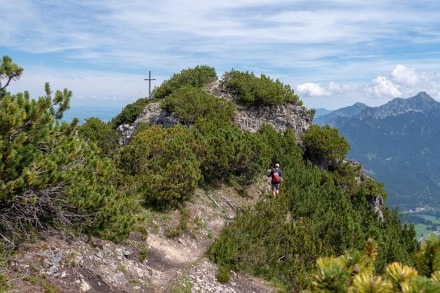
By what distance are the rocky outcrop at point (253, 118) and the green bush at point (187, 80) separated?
2.30 metres

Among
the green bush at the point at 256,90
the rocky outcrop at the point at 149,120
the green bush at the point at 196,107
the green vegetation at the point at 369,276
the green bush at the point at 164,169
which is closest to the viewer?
the green vegetation at the point at 369,276

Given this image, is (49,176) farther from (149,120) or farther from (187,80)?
(187,80)

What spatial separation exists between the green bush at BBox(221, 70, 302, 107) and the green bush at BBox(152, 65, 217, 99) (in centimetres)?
255

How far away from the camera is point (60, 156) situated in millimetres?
8906

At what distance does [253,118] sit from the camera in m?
31.0

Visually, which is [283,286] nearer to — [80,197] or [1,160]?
[80,197]

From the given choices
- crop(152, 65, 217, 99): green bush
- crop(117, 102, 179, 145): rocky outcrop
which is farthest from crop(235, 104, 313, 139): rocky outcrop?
crop(152, 65, 217, 99): green bush

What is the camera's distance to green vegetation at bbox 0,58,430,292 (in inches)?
309

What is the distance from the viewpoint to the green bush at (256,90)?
105 ft

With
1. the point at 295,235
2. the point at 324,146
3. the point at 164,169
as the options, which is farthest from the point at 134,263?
the point at 324,146

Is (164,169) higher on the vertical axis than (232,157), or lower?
lower

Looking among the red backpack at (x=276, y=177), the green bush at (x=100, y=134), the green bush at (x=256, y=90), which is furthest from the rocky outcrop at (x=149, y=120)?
the red backpack at (x=276, y=177)

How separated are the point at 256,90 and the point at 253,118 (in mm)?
2721

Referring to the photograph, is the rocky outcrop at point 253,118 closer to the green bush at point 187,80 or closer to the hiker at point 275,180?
the green bush at point 187,80
